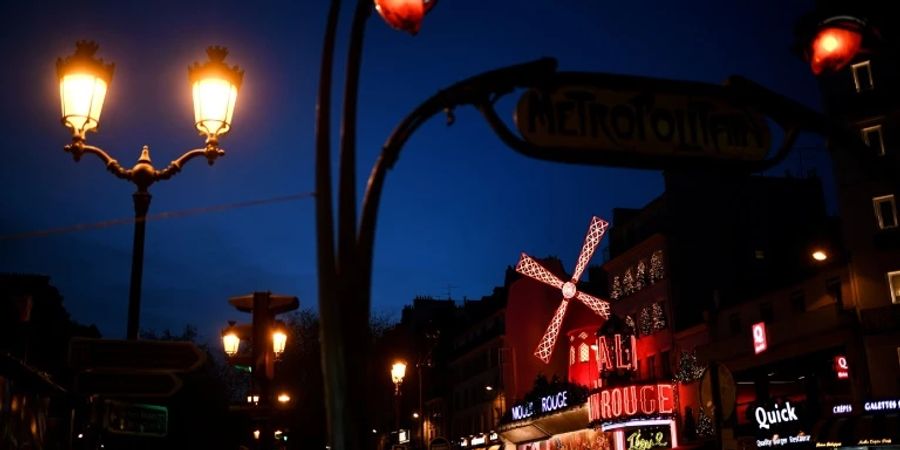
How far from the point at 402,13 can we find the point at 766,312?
2951cm

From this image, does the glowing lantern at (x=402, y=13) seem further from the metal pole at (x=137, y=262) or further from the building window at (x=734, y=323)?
the building window at (x=734, y=323)

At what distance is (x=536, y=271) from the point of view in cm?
4888

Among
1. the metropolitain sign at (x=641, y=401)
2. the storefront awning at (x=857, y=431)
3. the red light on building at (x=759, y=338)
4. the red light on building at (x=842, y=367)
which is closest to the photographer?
the storefront awning at (x=857, y=431)

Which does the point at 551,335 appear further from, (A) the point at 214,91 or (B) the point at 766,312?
(A) the point at 214,91

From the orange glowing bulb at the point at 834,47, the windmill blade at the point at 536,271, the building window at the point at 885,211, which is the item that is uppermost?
the windmill blade at the point at 536,271

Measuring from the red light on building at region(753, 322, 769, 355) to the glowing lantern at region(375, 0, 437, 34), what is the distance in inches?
1085

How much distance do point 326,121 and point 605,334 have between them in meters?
35.1

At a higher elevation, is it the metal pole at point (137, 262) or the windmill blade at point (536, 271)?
the windmill blade at point (536, 271)

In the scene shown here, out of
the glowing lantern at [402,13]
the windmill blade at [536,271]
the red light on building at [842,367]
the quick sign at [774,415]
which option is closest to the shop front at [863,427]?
the red light on building at [842,367]

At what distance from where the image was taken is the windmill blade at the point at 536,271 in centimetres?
4806

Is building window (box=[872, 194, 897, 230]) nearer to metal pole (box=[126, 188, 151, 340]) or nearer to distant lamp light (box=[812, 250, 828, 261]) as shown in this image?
distant lamp light (box=[812, 250, 828, 261])

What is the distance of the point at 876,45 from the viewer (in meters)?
5.98

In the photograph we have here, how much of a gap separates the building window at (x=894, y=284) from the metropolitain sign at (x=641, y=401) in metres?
11.3

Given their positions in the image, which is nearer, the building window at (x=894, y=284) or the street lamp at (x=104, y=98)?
the street lamp at (x=104, y=98)
